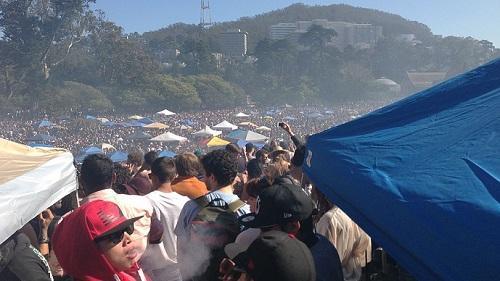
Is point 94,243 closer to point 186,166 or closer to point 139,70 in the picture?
point 186,166

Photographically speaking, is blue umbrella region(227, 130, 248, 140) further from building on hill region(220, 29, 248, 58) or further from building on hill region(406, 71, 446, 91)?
building on hill region(220, 29, 248, 58)

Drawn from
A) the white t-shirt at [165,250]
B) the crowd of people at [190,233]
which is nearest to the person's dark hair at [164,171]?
the crowd of people at [190,233]

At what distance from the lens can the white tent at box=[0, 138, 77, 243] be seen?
2.36 metres

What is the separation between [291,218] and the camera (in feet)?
6.86

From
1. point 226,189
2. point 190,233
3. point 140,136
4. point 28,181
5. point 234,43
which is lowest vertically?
point 140,136

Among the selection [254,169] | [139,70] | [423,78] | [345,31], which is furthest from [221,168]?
[345,31]

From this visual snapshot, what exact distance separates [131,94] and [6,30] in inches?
441

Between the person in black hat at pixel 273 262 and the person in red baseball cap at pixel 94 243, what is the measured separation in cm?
33

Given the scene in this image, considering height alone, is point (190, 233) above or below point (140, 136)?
above

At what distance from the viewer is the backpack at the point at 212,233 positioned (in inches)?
105

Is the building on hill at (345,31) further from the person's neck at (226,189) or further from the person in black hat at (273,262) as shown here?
the person in black hat at (273,262)

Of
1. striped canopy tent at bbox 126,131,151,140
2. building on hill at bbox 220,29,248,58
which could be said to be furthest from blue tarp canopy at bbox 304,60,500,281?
building on hill at bbox 220,29,248,58

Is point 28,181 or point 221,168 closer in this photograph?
point 28,181

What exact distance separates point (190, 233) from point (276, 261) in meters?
1.27
